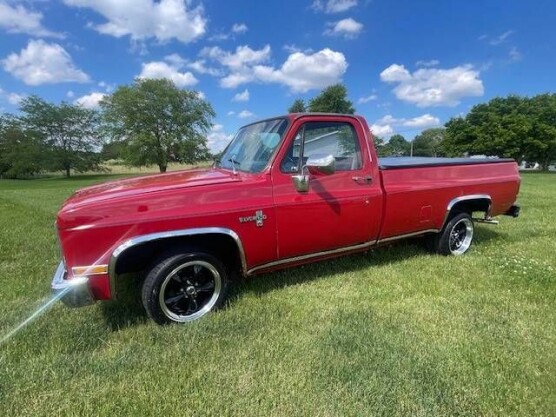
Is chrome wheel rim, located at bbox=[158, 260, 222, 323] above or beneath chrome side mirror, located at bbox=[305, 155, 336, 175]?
beneath

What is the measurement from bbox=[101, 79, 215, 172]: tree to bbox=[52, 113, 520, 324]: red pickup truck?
5182cm

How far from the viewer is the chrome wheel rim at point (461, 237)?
552 cm

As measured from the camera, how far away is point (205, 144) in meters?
56.6

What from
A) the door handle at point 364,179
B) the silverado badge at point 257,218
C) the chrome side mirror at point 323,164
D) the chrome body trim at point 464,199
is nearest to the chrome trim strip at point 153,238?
the silverado badge at point 257,218

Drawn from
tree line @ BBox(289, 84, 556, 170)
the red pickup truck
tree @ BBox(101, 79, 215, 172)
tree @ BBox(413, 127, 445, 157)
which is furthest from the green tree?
tree @ BBox(413, 127, 445, 157)

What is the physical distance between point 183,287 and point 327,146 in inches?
85.4

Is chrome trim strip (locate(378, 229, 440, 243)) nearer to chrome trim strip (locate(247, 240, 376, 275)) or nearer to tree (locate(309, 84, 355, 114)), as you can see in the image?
chrome trim strip (locate(247, 240, 376, 275))

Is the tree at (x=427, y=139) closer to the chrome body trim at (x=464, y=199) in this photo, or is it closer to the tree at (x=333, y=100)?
the tree at (x=333, y=100)

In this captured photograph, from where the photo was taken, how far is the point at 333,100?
54.6 m

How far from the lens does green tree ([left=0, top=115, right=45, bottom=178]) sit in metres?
55.5

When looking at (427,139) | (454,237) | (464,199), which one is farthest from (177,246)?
(427,139)

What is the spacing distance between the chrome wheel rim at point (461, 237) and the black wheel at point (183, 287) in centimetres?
368

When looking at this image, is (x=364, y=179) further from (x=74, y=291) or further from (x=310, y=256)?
(x=74, y=291)

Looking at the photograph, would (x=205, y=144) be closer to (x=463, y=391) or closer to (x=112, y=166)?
(x=112, y=166)
